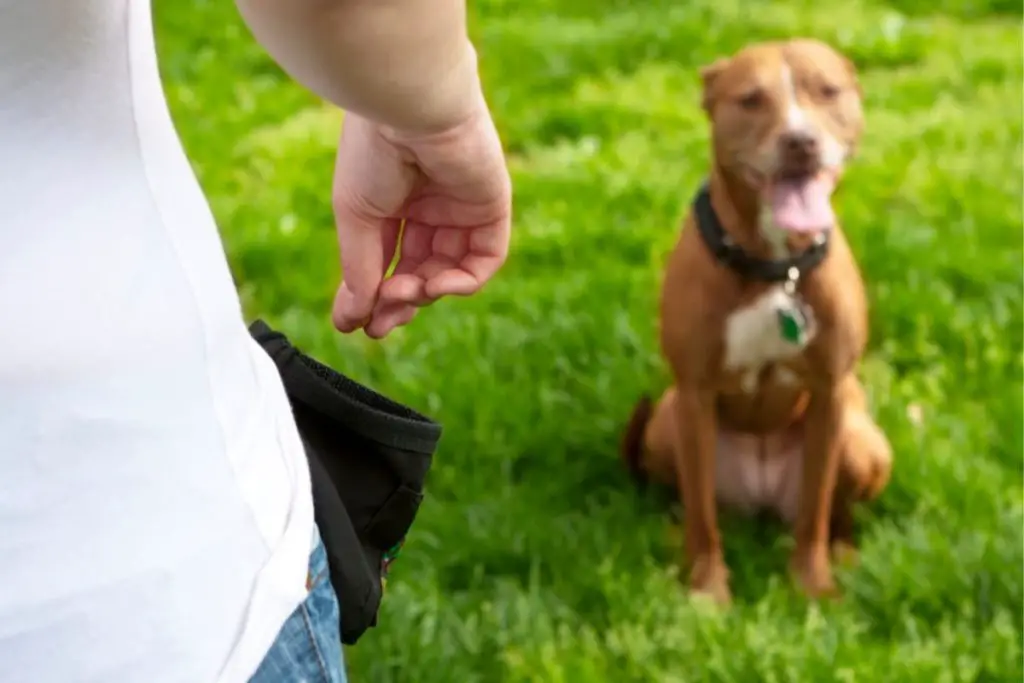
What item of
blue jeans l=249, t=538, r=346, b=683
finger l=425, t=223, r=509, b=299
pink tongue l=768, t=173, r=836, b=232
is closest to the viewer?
blue jeans l=249, t=538, r=346, b=683

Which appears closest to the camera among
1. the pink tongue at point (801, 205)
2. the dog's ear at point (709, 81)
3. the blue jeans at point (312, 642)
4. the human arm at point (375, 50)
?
the human arm at point (375, 50)

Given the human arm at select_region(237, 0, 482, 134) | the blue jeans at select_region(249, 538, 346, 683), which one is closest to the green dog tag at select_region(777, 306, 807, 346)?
the blue jeans at select_region(249, 538, 346, 683)

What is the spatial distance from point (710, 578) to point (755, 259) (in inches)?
26.5

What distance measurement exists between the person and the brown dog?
1.43 meters

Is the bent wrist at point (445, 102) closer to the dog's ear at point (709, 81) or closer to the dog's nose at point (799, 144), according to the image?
the dog's nose at point (799, 144)

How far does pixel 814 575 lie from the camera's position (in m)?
2.47

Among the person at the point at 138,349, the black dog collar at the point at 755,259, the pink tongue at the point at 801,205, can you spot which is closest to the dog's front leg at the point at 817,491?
the black dog collar at the point at 755,259

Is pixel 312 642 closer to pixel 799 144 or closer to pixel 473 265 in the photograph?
pixel 473 265

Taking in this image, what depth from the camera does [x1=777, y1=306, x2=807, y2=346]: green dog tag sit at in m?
2.26

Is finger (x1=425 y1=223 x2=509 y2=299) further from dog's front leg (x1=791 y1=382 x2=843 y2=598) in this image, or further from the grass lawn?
dog's front leg (x1=791 y1=382 x2=843 y2=598)

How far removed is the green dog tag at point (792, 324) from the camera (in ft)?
7.43

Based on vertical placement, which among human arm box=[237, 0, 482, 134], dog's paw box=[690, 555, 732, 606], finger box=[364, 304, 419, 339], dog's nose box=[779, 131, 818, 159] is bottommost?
dog's paw box=[690, 555, 732, 606]

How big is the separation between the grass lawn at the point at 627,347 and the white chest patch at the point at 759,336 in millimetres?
467

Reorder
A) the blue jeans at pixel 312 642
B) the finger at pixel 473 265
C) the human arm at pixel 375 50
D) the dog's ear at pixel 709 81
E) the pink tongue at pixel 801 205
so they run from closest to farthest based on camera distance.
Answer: the human arm at pixel 375 50, the blue jeans at pixel 312 642, the finger at pixel 473 265, the pink tongue at pixel 801 205, the dog's ear at pixel 709 81
